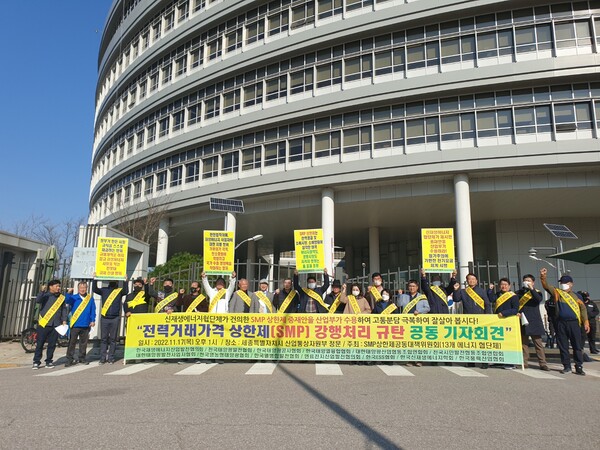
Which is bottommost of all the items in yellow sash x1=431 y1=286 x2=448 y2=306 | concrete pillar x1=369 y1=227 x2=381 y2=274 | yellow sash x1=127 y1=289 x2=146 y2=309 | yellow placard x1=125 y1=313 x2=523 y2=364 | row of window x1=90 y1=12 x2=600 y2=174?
yellow placard x1=125 y1=313 x2=523 y2=364

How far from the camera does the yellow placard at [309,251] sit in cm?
1190

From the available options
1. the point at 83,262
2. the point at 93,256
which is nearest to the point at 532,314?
the point at 93,256

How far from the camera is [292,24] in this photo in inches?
1032

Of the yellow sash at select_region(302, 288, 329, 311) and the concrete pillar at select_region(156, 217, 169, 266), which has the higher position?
the concrete pillar at select_region(156, 217, 169, 266)

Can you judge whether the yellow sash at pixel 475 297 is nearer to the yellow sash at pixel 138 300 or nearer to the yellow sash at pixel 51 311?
the yellow sash at pixel 138 300

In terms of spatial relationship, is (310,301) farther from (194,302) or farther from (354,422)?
(354,422)

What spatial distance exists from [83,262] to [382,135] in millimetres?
14962

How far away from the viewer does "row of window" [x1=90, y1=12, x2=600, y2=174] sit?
71.7 feet

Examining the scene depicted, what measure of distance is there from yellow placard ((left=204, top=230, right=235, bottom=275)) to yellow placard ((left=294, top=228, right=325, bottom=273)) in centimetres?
192

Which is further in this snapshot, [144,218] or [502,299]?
[144,218]

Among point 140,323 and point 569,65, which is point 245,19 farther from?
point 140,323

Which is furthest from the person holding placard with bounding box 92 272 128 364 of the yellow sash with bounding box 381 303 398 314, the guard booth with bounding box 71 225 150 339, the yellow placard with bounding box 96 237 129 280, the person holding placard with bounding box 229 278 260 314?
the yellow sash with bounding box 381 303 398 314

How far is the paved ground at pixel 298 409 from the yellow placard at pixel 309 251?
3.38m

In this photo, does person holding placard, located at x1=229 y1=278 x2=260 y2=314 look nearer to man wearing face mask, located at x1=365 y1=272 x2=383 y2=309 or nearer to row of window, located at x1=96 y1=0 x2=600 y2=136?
man wearing face mask, located at x1=365 y1=272 x2=383 y2=309
